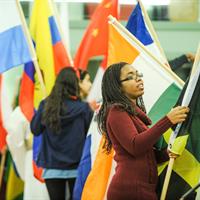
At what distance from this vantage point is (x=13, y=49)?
6469 mm

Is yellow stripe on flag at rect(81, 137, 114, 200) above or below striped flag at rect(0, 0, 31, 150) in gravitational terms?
below

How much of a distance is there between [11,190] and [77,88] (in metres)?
2.26

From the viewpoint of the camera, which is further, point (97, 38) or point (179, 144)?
point (97, 38)

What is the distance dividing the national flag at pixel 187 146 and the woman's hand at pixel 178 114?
7cm

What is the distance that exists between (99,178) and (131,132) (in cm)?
107

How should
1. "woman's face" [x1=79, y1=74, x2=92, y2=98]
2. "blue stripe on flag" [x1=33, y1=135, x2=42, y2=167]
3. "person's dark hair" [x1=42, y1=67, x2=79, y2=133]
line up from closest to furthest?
"person's dark hair" [x1=42, y1=67, x2=79, y2=133] < "woman's face" [x1=79, y1=74, x2=92, y2=98] < "blue stripe on flag" [x1=33, y1=135, x2=42, y2=167]

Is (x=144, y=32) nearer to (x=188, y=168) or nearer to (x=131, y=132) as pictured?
(x=188, y=168)

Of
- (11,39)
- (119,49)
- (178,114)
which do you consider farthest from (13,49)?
(178,114)

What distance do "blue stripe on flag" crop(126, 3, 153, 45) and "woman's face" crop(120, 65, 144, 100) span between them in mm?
1306

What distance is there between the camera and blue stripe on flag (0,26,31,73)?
20.8 feet

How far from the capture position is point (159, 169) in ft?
14.3

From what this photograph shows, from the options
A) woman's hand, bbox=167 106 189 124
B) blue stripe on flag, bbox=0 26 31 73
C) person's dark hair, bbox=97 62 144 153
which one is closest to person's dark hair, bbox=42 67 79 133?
blue stripe on flag, bbox=0 26 31 73

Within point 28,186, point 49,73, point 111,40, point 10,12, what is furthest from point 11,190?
point 111,40

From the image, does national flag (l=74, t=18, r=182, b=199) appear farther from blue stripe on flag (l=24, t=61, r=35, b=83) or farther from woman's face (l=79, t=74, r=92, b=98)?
blue stripe on flag (l=24, t=61, r=35, b=83)
